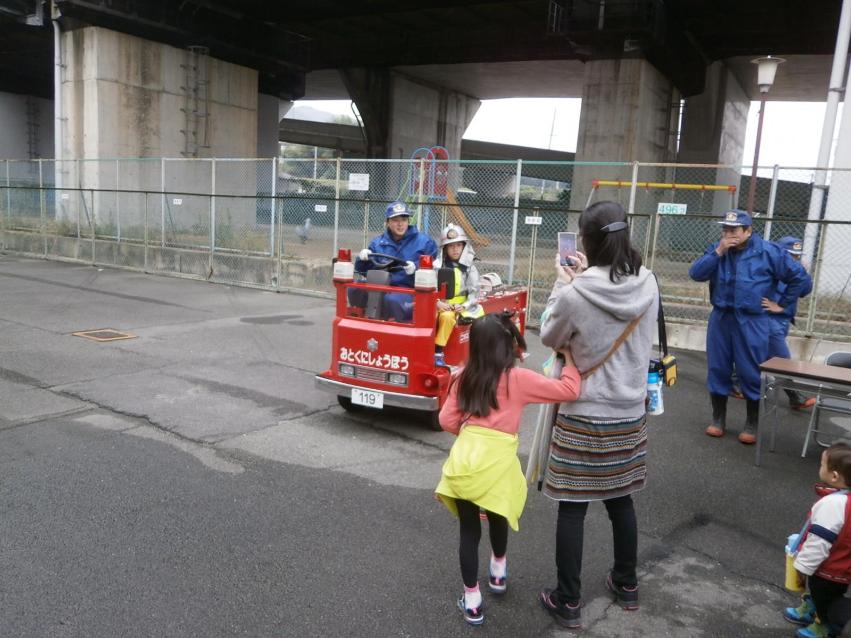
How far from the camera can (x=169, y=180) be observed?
20.2 metres

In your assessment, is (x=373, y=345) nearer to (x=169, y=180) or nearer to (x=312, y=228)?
(x=312, y=228)

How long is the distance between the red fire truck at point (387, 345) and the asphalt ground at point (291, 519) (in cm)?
37

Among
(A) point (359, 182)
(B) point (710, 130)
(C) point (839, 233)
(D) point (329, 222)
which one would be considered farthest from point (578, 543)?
(B) point (710, 130)

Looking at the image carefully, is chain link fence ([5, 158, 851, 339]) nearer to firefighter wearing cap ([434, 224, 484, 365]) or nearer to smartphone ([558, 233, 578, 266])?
firefighter wearing cap ([434, 224, 484, 365])

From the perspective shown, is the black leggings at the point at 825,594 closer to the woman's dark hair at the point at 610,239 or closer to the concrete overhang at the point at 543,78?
the woman's dark hair at the point at 610,239

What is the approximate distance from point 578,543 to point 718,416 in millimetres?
3589

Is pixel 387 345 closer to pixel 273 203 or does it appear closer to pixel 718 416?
pixel 718 416

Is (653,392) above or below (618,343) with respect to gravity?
below

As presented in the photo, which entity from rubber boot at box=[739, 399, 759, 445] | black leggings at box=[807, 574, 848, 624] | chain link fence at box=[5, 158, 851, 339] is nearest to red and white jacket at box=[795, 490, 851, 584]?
black leggings at box=[807, 574, 848, 624]

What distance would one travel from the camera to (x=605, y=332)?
2.82m

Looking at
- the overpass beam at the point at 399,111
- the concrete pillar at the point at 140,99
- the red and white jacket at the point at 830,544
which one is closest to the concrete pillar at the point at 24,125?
the overpass beam at the point at 399,111

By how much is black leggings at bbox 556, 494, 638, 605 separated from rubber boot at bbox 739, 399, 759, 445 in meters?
3.06

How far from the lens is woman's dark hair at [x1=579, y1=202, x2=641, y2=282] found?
110 inches

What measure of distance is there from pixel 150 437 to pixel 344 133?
54.4 meters
